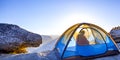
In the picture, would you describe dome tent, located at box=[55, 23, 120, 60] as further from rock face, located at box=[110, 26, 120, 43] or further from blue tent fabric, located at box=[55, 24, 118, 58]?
rock face, located at box=[110, 26, 120, 43]

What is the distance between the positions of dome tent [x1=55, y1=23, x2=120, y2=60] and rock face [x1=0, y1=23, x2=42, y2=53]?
3.12 metres

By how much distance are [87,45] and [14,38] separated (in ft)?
19.5

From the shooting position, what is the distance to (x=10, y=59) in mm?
12273

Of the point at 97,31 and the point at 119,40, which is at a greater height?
the point at 97,31

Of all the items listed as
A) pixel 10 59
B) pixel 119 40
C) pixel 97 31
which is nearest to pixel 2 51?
pixel 10 59

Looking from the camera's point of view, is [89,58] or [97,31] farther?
[97,31]

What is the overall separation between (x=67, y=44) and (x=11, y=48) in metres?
Answer: 4.97

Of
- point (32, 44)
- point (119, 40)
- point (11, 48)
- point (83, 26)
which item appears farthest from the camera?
point (119, 40)

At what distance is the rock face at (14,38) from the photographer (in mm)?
14914

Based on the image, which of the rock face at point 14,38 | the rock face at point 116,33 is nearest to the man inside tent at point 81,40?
the rock face at point 14,38

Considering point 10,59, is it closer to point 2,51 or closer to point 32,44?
point 2,51

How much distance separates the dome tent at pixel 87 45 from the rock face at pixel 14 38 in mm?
3122

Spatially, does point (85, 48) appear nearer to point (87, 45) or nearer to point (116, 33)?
point (87, 45)

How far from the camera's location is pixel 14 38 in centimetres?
1527
